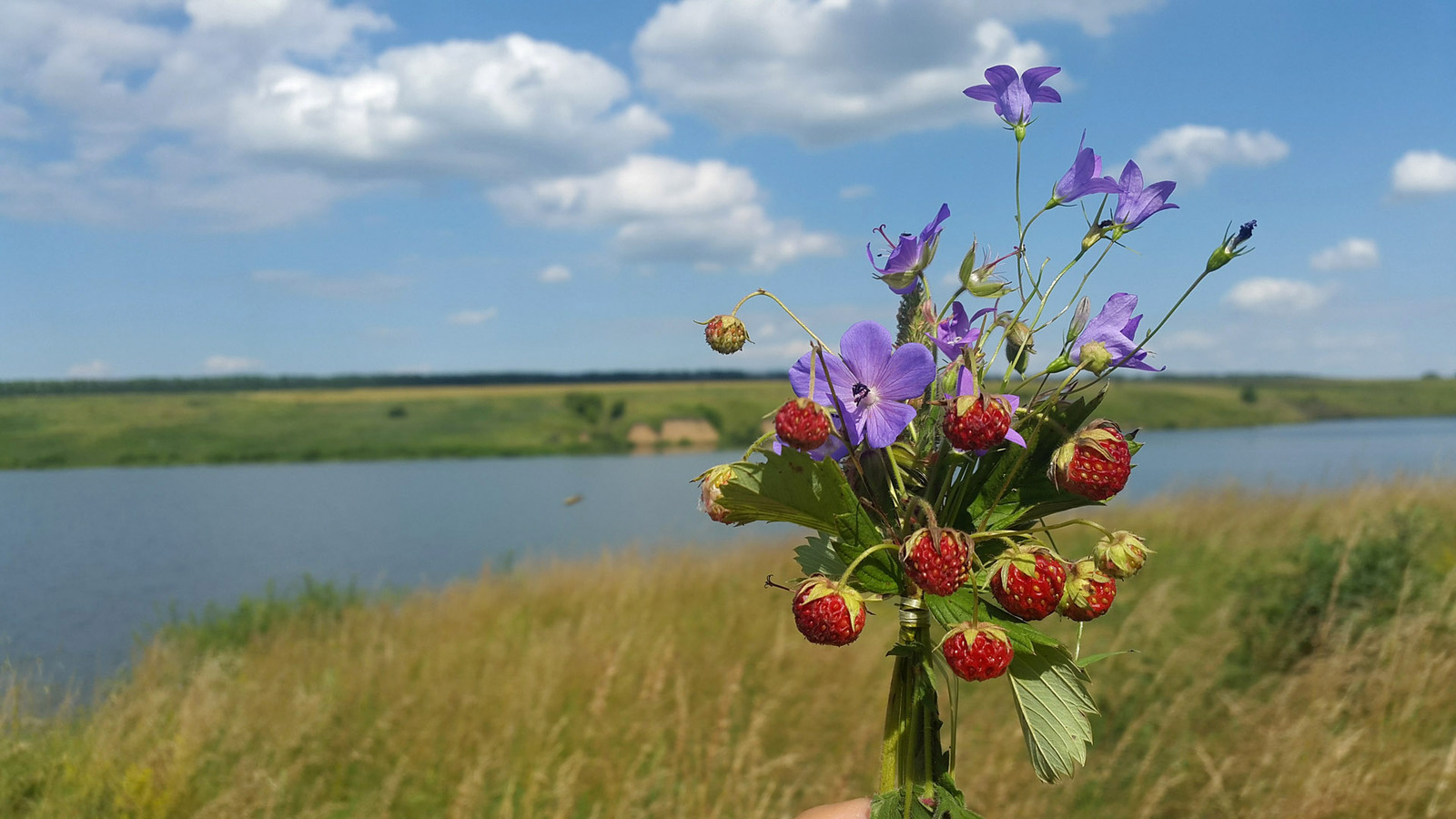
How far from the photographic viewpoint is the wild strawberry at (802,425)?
0.68 meters

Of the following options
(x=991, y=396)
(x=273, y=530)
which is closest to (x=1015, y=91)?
(x=991, y=396)

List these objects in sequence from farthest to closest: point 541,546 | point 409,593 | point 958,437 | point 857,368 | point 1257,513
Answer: point 541,546 < point 1257,513 < point 409,593 < point 857,368 < point 958,437

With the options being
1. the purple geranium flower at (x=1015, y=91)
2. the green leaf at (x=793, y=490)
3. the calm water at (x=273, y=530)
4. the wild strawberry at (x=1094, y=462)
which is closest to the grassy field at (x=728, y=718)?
the calm water at (x=273, y=530)

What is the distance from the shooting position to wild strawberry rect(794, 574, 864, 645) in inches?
27.3

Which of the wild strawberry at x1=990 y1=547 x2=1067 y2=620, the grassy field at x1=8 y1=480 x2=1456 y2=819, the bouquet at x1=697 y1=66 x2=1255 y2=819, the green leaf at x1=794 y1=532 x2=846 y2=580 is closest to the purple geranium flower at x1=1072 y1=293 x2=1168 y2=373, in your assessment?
the bouquet at x1=697 y1=66 x2=1255 y2=819

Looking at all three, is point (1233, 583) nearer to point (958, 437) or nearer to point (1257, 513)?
point (1257, 513)

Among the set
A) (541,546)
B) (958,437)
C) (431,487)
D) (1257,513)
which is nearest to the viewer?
(958,437)

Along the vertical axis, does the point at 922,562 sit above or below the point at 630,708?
above

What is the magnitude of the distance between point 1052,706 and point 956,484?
230 millimetres

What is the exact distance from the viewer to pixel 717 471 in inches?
31.9

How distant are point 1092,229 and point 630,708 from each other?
3.40 metres

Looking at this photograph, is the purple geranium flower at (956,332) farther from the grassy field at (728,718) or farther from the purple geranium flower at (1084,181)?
the grassy field at (728,718)

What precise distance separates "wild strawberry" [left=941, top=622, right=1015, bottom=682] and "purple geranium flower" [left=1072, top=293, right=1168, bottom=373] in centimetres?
26

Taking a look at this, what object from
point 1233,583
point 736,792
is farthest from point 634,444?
point 736,792
